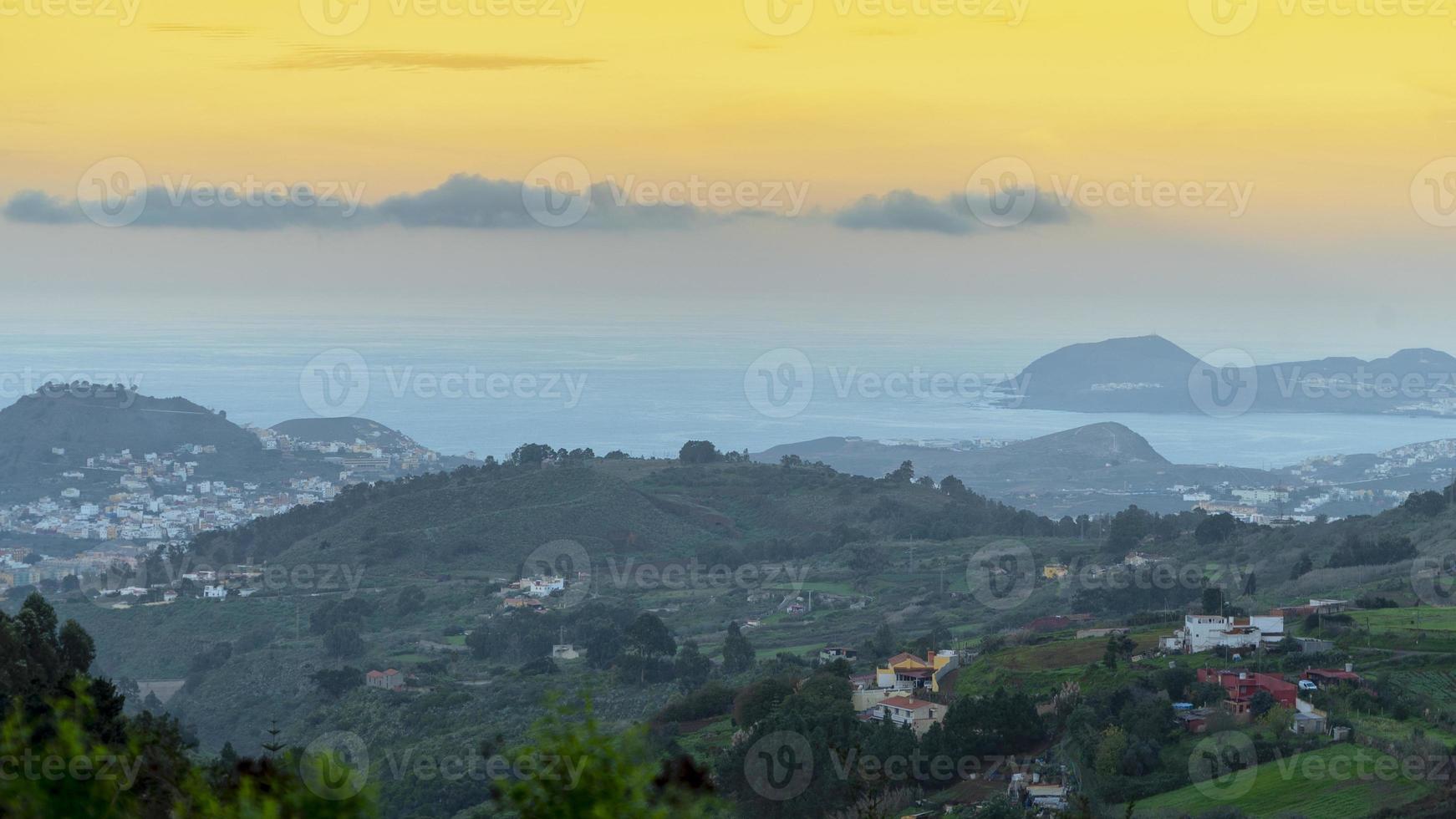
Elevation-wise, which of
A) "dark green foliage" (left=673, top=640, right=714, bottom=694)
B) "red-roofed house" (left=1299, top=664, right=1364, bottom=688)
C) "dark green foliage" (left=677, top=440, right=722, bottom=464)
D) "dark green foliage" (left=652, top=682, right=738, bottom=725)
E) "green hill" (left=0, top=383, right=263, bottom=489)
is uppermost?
"green hill" (left=0, top=383, right=263, bottom=489)

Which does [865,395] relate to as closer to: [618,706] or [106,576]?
[106,576]

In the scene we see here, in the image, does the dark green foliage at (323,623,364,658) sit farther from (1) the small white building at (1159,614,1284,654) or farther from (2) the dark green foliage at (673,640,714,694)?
(1) the small white building at (1159,614,1284,654)

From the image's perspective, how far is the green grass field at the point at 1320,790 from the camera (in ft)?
50.3

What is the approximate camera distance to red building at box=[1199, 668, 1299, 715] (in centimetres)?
2028

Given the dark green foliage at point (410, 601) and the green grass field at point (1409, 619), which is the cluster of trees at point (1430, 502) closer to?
the green grass field at point (1409, 619)

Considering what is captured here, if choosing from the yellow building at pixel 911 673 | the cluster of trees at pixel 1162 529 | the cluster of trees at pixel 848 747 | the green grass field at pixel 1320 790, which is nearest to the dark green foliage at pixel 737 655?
the yellow building at pixel 911 673

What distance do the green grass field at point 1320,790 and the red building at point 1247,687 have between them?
7.45 feet

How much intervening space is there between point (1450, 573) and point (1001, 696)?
1643 centimetres

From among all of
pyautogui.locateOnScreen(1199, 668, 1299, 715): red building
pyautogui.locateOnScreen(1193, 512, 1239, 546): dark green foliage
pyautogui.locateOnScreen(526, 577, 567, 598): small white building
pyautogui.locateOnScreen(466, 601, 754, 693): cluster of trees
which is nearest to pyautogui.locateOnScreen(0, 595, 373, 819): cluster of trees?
pyautogui.locateOnScreen(1199, 668, 1299, 715): red building

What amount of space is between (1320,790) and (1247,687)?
189 inches

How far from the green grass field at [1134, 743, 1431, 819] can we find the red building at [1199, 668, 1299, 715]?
2.27 m

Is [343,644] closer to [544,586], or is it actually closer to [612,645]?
[612,645]

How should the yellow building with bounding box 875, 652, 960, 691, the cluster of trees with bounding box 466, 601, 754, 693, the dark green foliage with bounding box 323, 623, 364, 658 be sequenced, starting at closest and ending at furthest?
the yellow building with bounding box 875, 652, 960, 691 → the cluster of trees with bounding box 466, 601, 754, 693 → the dark green foliage with bounding box 323, 623, 364, 658

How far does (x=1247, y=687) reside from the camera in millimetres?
20953
